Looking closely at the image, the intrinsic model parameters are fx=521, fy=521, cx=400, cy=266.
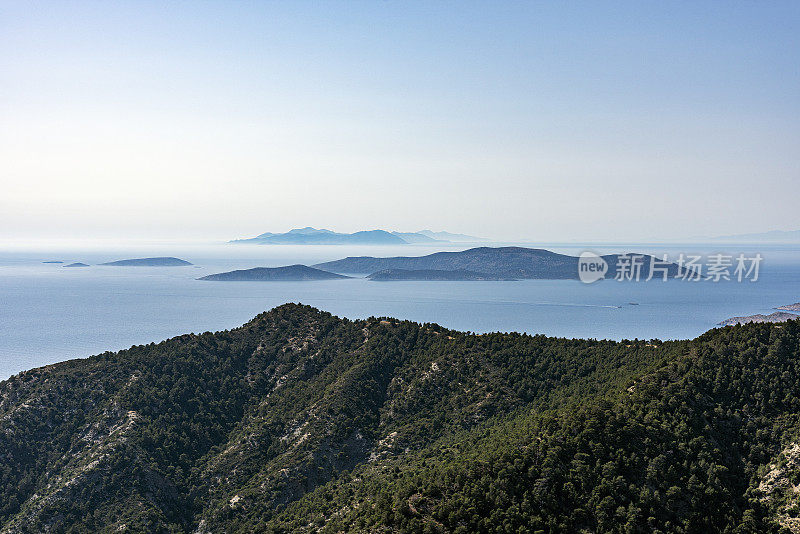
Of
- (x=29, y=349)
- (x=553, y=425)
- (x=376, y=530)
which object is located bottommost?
(x=29, y=349)

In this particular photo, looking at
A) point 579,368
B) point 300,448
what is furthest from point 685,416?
point 300,448

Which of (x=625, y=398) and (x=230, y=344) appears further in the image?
(x=230, y=344)

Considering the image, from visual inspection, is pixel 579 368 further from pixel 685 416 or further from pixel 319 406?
pixel 319 406

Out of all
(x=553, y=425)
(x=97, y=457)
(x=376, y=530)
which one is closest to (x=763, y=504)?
(x=553, y=425)

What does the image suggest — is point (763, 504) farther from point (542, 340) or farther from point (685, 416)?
point (542, 340)

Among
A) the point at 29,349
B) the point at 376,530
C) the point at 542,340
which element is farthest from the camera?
the point at 29,349

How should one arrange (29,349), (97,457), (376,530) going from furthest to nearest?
(29,349) → (97,457) → (376,530)

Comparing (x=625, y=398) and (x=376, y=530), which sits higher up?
(x=625, y=398)
